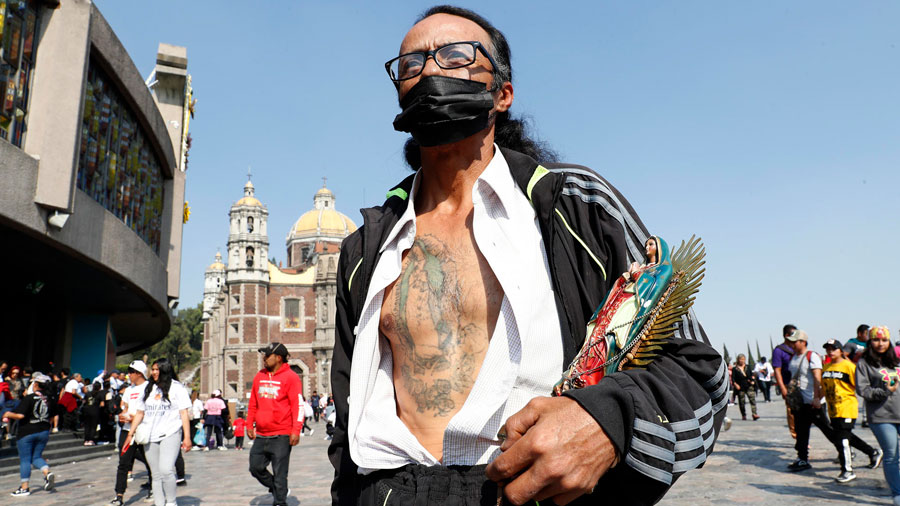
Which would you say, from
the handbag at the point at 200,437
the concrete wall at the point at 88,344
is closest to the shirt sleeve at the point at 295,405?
the handbag at the point at 200,437

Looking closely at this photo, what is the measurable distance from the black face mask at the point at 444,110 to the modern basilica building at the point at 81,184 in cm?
1137

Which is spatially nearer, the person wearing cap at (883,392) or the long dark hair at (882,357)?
the person wearing cap at (883,392)

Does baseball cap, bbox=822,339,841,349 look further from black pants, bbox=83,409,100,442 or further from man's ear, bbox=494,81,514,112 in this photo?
black pants, bbox=83,409,100,442

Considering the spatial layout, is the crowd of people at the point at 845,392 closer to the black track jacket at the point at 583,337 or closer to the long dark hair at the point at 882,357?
the long dark hair at the point at 882,357

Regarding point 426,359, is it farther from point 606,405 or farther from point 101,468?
point 101,468

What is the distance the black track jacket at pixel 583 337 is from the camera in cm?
130

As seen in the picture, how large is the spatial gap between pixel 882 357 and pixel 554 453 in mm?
7521

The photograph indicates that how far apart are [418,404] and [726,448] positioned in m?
11.3

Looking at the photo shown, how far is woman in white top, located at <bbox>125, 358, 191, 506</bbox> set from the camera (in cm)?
764

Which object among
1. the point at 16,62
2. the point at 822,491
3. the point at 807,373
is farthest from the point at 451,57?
the point at 16,62

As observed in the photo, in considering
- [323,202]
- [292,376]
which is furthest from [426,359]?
[323,202]

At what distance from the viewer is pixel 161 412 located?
795cm

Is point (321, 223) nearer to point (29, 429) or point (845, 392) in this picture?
point (29, 429)

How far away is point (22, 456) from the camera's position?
976cm
